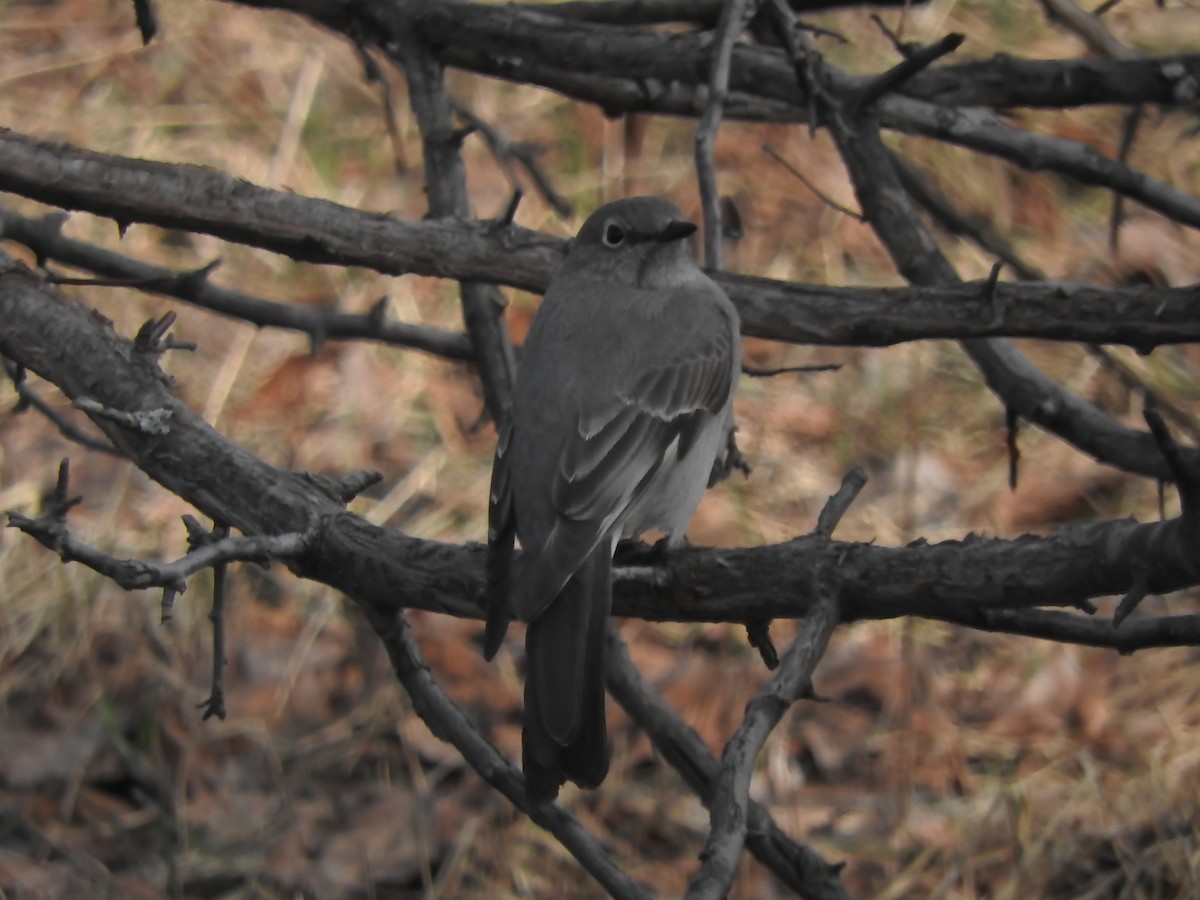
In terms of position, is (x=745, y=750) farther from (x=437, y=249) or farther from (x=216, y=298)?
(x=216, y=298)

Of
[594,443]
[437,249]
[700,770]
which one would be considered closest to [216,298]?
[437,249]

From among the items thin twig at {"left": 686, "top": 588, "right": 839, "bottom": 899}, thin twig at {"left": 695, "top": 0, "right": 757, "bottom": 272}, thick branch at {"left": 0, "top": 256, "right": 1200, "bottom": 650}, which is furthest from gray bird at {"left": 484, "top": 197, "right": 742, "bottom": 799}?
thin twig at {"left": 686, "top": 588, "right": 839, "bottom": 899}

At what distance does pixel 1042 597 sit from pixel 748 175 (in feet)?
19.0

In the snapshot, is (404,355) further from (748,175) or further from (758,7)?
(758,7)

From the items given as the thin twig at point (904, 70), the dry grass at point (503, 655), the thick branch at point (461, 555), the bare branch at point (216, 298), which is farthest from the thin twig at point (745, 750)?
the dry grass at point (503, 655)

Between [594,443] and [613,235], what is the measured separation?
949mm

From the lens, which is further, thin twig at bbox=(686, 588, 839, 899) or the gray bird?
the gray bird

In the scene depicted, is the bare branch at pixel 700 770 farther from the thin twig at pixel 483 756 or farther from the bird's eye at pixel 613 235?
the bird's eye at pixel 613 235

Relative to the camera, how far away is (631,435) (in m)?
4.02

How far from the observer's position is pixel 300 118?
8.33 metres

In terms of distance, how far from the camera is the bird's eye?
4633 millimetres

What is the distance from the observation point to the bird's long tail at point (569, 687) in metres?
3.26

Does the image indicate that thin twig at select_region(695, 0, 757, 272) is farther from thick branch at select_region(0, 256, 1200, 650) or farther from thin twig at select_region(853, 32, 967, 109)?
thick branch at select_region(0, 256, 1200, 650)

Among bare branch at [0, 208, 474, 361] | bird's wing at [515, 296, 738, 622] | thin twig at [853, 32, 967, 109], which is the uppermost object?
thin twig at [853, 32, 967, 109]
